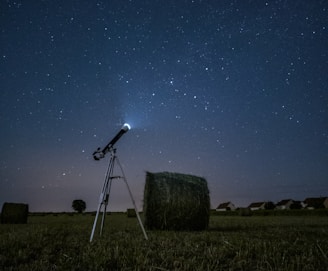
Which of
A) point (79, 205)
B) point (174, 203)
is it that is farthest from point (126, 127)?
point (79, 205)

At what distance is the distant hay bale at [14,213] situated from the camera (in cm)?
1733

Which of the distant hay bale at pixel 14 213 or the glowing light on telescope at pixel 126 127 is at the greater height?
the glowing light on telescope at pixel 126 127

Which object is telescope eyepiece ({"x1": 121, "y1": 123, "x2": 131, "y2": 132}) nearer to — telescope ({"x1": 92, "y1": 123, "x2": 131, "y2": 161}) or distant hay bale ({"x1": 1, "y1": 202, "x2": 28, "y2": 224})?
telescope ({"x1": 92, "y1": 123, "x2": 131, "y2": 161})

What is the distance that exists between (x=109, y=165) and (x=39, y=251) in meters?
2.44

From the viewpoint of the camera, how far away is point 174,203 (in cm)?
1003

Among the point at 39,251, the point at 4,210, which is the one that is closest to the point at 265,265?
the point at 39,251

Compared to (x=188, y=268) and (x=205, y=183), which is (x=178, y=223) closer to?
(x=205, y=183)

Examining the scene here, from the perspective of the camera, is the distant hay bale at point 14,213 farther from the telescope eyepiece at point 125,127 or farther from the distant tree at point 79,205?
the distant tree at point 79,205

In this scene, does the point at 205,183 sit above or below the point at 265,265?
above

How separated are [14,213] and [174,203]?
11721 mm

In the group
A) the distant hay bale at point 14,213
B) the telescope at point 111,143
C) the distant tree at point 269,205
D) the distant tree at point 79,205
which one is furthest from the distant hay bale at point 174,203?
the distant tree at point 79,205

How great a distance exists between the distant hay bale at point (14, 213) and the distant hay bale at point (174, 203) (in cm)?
1062

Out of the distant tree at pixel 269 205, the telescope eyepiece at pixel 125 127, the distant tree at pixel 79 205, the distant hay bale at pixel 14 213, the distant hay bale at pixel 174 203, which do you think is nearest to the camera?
the telescope eyepiece at pixel 125 127

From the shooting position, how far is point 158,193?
1015cm
